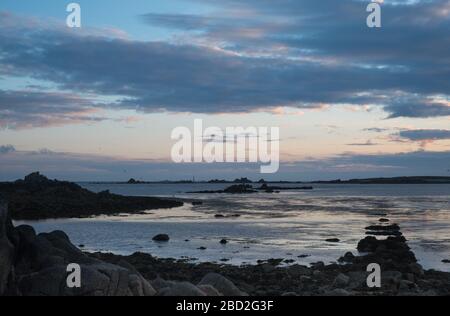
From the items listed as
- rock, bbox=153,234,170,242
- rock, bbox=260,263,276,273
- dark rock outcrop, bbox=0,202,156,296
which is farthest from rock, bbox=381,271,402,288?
rock, bbox=153,234,170,242

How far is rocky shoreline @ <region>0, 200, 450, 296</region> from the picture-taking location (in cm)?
1442

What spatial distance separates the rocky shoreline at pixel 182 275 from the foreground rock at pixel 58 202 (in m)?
36.6

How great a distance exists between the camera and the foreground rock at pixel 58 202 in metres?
61.6

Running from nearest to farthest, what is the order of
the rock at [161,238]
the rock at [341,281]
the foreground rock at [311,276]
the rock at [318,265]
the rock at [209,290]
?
the rock at [209,290] < the foreground rock at [311,276] < the rock at [341,281] < the rock at [318,265] < the rock at [161,238]

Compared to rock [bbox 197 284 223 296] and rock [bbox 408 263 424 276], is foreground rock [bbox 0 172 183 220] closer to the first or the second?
rock [bbox 408 263 424 276]

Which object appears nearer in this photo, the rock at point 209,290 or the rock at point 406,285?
the rock at point 209,290

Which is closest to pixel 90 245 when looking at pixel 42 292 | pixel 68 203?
pixel 42 292

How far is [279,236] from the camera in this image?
137 ft

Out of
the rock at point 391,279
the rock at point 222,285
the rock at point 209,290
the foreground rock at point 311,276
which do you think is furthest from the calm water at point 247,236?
the rock at point 209,290

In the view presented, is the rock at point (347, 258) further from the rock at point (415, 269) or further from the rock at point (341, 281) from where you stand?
the rock at point (341, 281)

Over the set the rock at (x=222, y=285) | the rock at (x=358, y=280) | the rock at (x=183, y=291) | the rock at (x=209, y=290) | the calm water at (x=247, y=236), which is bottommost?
the calm water at (x=247, y=236)

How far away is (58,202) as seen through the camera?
69.2 m

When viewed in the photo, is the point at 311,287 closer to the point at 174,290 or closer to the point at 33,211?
the point at 174,290
